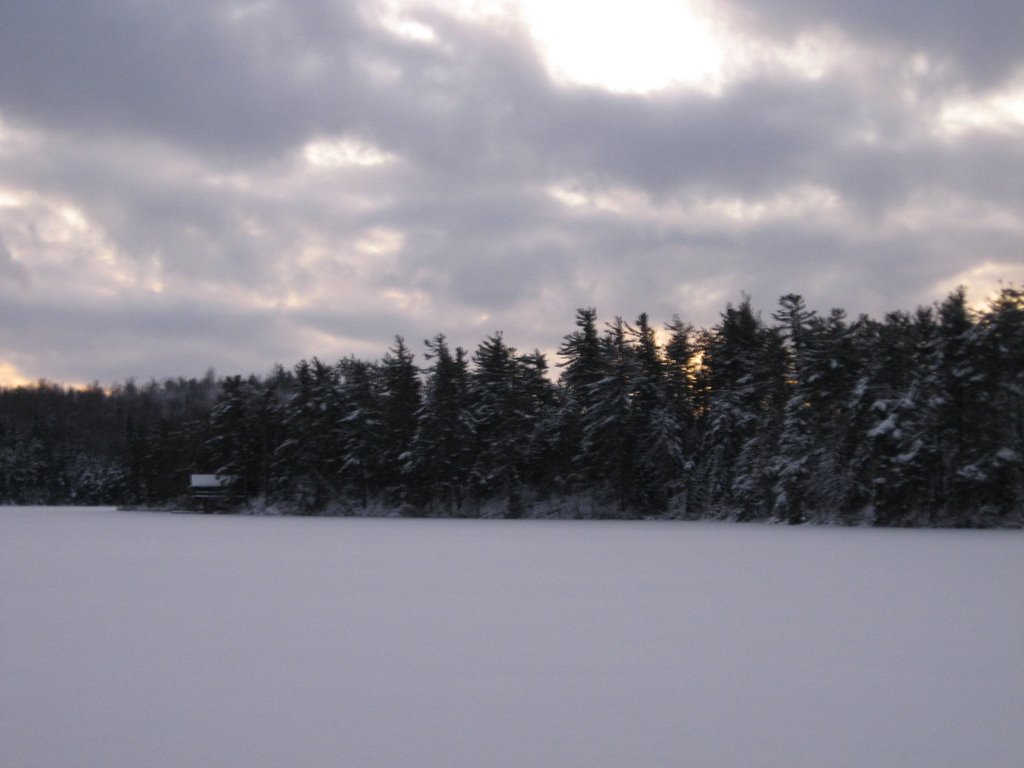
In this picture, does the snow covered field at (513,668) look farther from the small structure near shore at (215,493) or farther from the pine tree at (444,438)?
the small structure near shore at (215,493)

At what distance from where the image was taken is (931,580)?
18.5m

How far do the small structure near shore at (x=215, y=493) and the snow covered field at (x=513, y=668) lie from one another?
60166 mm

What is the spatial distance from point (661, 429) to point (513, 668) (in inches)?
2030

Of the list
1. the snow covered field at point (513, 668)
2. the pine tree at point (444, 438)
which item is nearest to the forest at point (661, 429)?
the pine tree at point (444, 438)

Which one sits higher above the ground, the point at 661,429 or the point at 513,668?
the point at 661,429

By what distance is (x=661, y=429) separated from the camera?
198 ft

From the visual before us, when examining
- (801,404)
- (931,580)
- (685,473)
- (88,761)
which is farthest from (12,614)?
(685,473)

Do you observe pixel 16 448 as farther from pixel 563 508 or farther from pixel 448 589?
pixel 448 589

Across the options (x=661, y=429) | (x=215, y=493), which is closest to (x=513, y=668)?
(x=661, y=429)

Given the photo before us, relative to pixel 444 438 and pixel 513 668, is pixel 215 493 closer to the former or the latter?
pixel 444 438

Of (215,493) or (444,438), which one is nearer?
(444,438)

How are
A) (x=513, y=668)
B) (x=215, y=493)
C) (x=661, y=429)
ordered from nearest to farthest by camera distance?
1. (x=513, y=668)
2. (x=661, y=429)
3. (x=215, y=493)

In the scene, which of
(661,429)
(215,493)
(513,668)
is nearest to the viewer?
(513,668)

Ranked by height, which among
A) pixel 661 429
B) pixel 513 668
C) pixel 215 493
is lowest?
pixel 215 493
